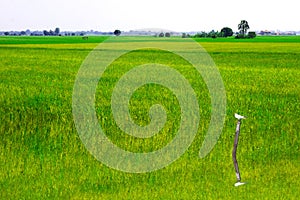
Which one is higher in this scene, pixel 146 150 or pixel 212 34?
pixel 146 150

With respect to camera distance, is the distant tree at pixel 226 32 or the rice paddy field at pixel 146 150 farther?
the distant tree at pixel 226 32

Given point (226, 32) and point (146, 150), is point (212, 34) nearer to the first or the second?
point (226, 32)

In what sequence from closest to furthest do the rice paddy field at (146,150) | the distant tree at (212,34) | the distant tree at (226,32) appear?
the rice paddy field at (146,150) < the distant tree at (212,34) < the distant tree at (226,32)

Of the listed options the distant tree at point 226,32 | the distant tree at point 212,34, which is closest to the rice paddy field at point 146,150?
the distant tree at point 212,34

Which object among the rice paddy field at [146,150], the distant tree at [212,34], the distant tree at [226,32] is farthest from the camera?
the distant tree at [226,32]

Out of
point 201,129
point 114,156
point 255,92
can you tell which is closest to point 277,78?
point 255,92

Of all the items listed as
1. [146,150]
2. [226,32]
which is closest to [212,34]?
[226,32]

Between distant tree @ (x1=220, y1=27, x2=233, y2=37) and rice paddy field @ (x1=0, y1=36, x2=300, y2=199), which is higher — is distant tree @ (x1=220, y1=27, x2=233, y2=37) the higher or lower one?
the lower one

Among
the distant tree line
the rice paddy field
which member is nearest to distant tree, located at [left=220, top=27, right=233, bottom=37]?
the distant tree line

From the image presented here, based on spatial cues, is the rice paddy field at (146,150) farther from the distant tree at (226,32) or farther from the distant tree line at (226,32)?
the distant tree at (226,32)

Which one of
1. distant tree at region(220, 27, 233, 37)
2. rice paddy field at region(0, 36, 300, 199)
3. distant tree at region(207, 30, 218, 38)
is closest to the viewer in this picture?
rice paddy field at region(0, 36, 300, 199)

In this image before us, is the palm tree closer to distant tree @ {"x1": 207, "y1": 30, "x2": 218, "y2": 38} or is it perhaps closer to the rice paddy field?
distant tree @ {"x1": 207, "y1": 30, "x2": 218, "y2": 38}

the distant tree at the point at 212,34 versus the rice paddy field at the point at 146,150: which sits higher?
the rice paddy field at the point at 146,150

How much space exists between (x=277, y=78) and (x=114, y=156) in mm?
10307
